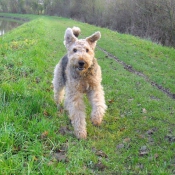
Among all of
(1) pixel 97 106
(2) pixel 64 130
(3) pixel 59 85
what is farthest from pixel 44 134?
(3) pixel 59 85

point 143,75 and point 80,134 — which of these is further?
point 143,75

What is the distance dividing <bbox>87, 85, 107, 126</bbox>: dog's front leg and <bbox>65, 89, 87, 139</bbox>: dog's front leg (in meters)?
0.23

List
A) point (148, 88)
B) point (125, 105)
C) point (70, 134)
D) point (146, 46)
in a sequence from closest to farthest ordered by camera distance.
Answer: point (70, 134) < point (125, 105) < point (148, 88) < point (146, 46)

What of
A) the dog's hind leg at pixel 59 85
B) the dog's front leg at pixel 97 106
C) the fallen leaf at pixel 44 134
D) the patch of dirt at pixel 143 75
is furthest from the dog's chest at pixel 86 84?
the patch of dirt at pixel 143 75

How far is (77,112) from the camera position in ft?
15.9

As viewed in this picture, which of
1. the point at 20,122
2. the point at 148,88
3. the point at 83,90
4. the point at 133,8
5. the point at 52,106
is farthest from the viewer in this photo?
the point at 133,8

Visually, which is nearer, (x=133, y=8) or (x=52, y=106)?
(x=52, y=106)

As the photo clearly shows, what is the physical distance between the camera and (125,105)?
6.32 meters

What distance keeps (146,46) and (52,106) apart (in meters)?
10.4

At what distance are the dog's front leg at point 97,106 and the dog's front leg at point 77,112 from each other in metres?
0.23

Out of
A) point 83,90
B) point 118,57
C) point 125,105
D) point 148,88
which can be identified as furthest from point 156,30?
point 83,90

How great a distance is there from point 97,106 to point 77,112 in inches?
17.3

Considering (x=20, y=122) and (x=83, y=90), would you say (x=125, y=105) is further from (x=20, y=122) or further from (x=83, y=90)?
(x=20, y=122)

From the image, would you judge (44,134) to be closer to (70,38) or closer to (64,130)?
(64,130)
